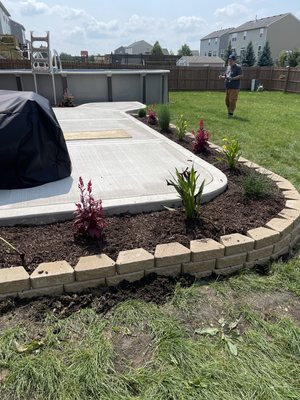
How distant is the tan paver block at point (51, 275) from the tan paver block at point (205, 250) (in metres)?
0.86

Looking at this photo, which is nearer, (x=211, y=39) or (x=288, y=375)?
(x=288, y=375)

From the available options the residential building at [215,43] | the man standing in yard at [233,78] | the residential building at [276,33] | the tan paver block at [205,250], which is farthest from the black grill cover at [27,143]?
the residential building at [215,43]

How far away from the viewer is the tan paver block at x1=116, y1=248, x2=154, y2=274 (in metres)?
2.24

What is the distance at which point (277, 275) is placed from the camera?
247 cm

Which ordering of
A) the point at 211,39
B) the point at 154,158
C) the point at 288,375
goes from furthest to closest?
the point at 211,39 → the point at 154,158 → the point at 288,375

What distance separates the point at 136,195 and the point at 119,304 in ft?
4.56

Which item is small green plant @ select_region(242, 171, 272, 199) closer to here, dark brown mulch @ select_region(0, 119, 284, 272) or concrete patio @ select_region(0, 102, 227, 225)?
dark brown mulch @ select_region(0, 119, 284, 272)

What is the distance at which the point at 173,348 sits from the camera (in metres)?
1.78

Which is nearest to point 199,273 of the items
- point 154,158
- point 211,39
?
point 154,158

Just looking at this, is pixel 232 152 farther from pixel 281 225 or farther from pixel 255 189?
pixel 281 225

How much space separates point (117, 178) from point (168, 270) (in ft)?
5.57

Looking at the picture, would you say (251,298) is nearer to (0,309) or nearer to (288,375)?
(288,375)

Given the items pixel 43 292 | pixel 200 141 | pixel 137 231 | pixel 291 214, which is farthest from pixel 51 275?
pixel 200 141

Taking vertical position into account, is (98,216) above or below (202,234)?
above
